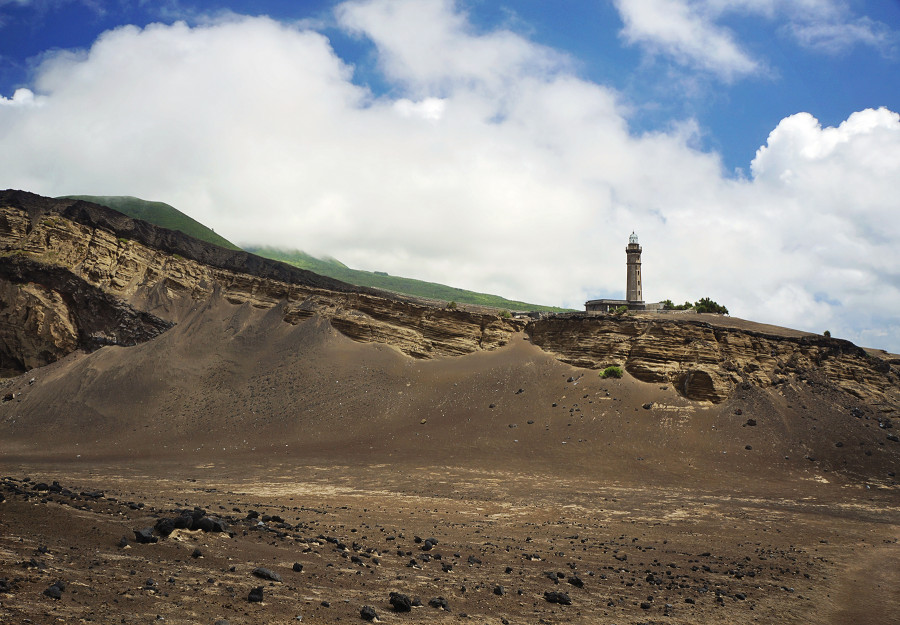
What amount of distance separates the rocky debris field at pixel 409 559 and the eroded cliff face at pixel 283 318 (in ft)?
56.8

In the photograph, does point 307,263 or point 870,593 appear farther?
point 307,263

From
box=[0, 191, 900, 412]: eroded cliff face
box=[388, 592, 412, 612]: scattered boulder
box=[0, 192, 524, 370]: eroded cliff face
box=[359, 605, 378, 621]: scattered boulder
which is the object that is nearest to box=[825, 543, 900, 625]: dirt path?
box=[388, 592, 412, 612]: scattered boulder

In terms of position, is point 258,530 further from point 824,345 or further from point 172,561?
point 824,345

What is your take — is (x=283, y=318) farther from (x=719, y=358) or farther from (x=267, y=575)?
(x=267, y=575)

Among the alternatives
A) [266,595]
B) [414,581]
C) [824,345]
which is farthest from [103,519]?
[824,345]

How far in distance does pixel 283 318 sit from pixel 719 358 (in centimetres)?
3184

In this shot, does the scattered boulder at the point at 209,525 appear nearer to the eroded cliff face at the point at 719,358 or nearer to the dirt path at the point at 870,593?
the dirt path at the point at 870,593

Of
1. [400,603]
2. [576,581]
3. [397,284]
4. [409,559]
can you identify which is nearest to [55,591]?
[400,603]

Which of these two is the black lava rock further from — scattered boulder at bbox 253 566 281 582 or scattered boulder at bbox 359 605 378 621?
scattered boulder at bbox 253 566 281 582

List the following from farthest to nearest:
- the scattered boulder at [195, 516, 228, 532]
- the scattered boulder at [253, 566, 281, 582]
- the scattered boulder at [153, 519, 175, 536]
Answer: the scattered boulder at [195, 516, 228, 532] < the scattered boulder at [153, 519, 175, 536] < the scattered boulder at [253, 566, 281, 582]

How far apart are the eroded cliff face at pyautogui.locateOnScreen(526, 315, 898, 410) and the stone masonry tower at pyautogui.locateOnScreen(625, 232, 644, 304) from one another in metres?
29.9

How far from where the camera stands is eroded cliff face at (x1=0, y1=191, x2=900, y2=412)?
124 ft

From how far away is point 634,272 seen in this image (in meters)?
70.8

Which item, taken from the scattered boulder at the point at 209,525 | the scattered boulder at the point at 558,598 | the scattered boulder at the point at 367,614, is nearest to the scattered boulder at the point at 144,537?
the scattered boulder at the point at 209,525
